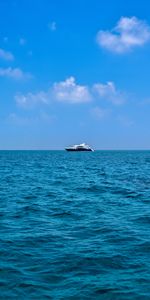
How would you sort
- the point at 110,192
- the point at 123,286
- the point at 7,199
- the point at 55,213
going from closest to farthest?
the point at 123,286
the point at 55,213
the point at 7,199
the point at 110,192

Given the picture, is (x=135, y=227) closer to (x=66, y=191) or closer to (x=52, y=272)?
(x=52, y=272)

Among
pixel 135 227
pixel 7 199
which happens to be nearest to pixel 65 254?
pixel 135 227

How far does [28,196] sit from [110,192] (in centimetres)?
676

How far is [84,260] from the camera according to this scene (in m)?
11.6

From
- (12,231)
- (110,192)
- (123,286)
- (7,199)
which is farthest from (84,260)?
(110,192)

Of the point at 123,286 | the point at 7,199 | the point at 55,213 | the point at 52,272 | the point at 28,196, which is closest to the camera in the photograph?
the point at 123,286

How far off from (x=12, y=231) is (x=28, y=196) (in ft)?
36.7

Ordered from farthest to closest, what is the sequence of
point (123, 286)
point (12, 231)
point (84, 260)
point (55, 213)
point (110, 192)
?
point (110, 192) < point (55, 213) < point (12, 231) < point (84, 260) < point (123, 286)

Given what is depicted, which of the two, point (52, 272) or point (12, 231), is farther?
point (12, 231)

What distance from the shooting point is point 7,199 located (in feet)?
81.5

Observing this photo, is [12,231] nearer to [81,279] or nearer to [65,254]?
[65,254]

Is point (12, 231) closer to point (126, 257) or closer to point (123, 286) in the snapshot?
point (126, 257)

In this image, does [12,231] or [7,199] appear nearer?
[12,231]

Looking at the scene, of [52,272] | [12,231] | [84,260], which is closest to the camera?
[52,272]
